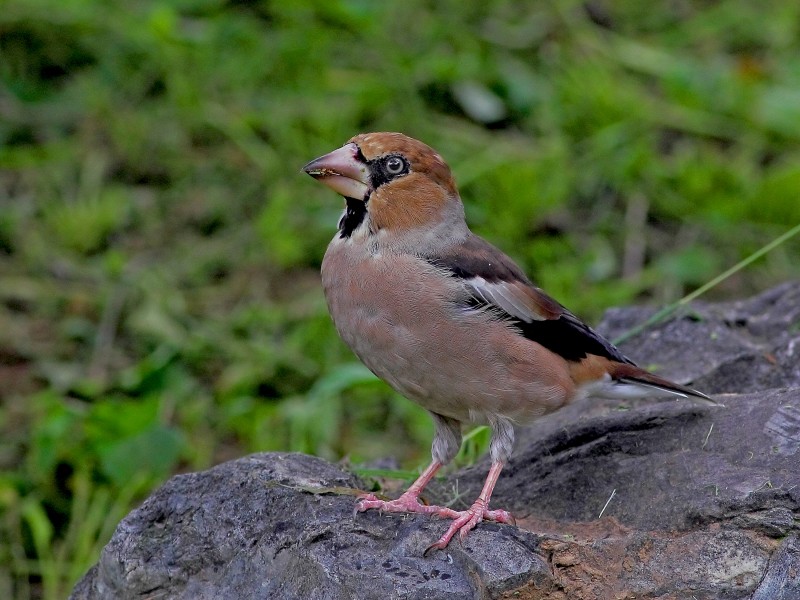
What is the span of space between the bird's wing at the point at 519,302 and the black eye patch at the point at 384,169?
0.32 m

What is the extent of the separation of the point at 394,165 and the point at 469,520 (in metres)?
1.28

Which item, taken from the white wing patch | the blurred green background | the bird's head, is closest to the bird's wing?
the white wing patch

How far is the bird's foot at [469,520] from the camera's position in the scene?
329 centimetres

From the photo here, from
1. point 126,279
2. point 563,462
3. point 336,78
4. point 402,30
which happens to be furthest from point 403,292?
point 402,30

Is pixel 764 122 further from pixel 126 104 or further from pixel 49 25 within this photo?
pixel 49 25

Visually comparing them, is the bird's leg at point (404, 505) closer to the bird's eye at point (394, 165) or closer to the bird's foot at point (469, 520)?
the bird's foot at point (469, 520)

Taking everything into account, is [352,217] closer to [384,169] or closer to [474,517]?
[384,169]

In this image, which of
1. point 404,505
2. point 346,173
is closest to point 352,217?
point 346,173

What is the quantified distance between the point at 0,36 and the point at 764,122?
16.3 ft

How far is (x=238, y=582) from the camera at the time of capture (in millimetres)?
3340

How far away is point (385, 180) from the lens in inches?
158

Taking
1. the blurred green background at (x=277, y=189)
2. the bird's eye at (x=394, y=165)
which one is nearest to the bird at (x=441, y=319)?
the bird's eye at (x=394, y=165)

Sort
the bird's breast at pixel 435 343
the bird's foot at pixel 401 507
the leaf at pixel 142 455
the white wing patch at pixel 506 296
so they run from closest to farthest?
the bird's foot at pixel 401 507 < the bird's breast at pixel 435 343 < the white wing patch at pixel 506 296 < the leaf at pixel 142 455

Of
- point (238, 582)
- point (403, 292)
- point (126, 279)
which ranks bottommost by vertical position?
point (126, 279)
